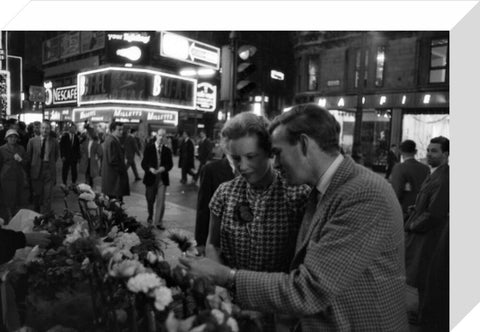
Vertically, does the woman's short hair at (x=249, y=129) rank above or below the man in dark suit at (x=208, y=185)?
above

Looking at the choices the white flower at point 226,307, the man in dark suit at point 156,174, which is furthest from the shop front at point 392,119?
the white flower at point 226,307

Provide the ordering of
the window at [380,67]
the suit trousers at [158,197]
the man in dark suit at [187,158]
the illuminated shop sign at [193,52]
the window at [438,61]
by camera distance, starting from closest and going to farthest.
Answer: the illuminated shop sign at [193,52], the suit trousers at [158,197], the man in dark suit at [187,158], the window at [438,61], the window at [380,67]

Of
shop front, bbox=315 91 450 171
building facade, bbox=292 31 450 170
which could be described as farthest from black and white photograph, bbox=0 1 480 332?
building facade, bbox=292 31 450 170

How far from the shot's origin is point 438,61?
56.7 feet

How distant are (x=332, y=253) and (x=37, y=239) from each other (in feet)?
4.11

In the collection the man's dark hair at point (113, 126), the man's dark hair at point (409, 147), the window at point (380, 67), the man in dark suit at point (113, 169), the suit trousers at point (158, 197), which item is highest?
the window at point (380, 67)

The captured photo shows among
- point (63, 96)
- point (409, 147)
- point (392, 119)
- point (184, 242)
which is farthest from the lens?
point (63, 96)

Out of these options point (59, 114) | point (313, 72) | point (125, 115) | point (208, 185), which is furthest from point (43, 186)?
point (59, 114)

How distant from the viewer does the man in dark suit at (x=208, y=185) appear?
3.40 metres

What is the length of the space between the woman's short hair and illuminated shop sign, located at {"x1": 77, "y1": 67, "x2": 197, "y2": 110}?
62.7ft

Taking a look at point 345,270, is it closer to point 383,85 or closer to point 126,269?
point 126,269

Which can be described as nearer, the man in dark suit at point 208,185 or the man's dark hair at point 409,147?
the man in dark suit at point 208,185

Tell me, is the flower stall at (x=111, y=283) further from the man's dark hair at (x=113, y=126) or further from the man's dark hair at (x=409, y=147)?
the man's dark hair at (x=113, y=126)

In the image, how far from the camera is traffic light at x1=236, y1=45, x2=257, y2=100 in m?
5.59
